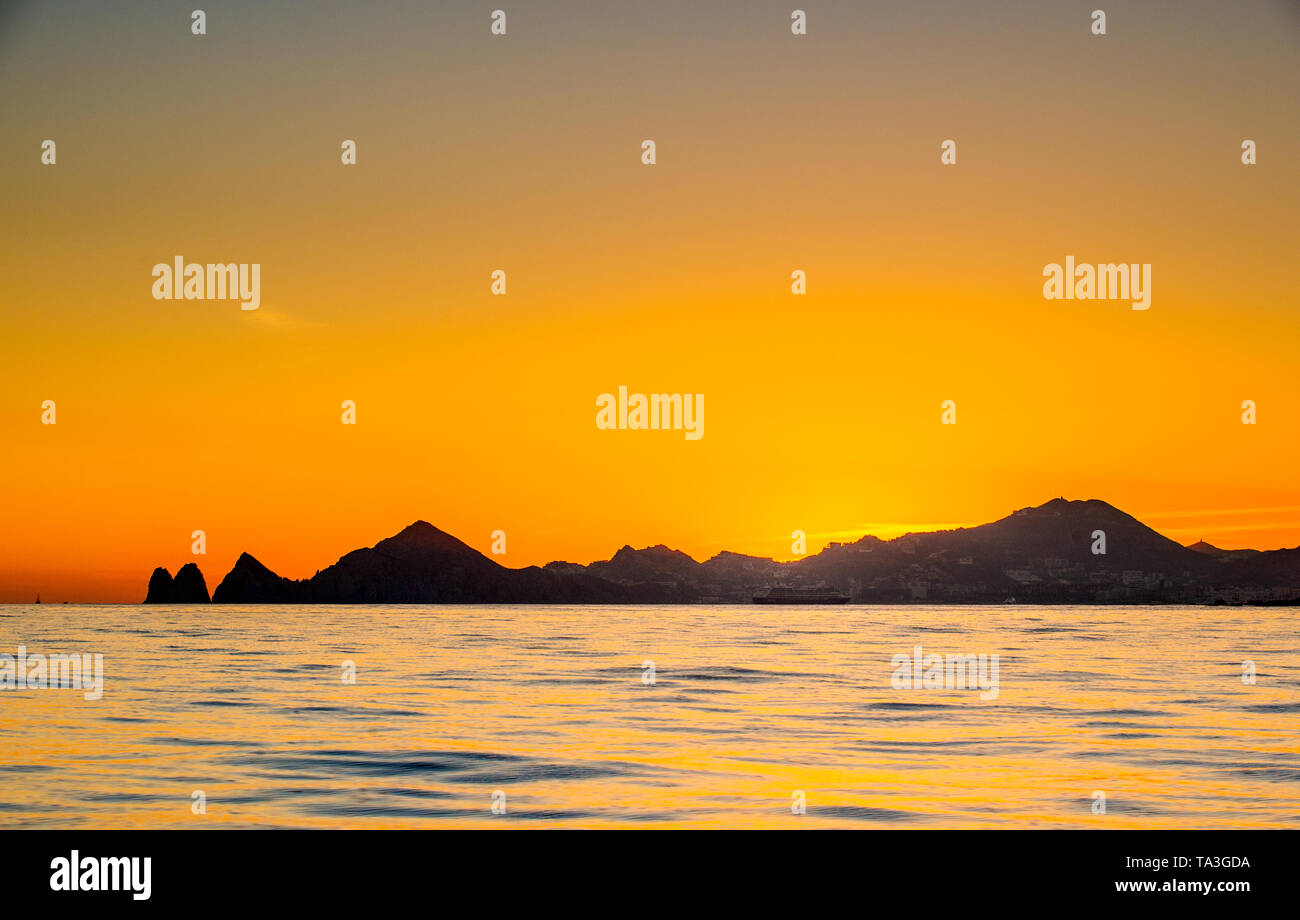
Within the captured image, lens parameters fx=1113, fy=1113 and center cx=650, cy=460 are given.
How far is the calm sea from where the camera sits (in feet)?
47.1

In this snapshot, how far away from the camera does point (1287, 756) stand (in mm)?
19125

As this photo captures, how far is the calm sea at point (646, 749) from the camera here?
1434 centimetres

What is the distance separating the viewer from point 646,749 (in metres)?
19.6
